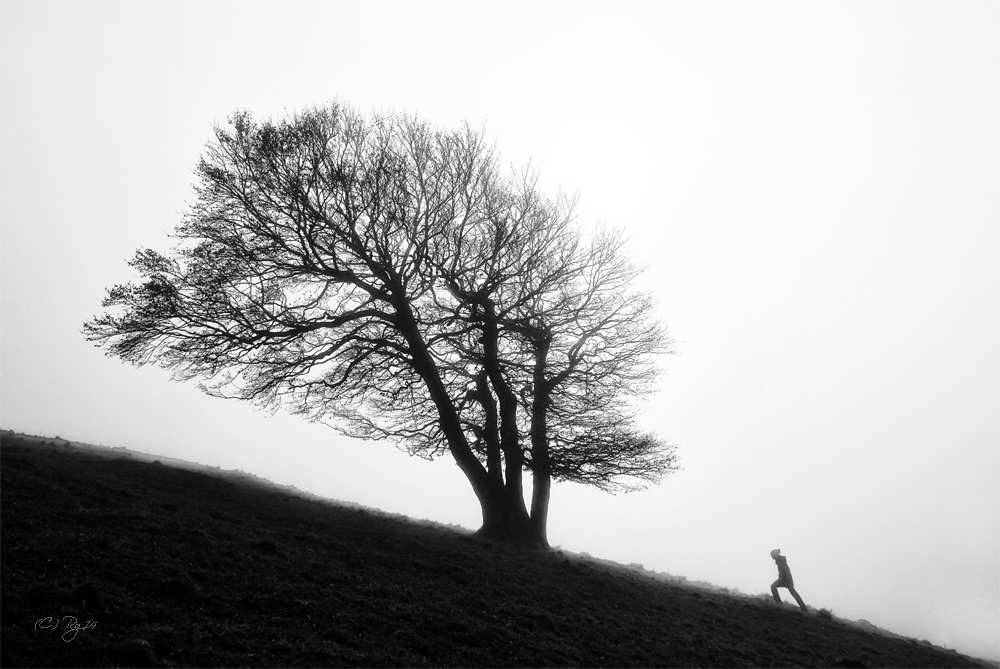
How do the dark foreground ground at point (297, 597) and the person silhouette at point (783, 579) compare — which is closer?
the dark foreground ground at point (297, 597)

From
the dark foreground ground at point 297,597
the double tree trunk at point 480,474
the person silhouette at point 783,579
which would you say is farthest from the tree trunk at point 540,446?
the person silhouette at point 783,579

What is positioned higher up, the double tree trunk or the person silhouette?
the double tree trunk

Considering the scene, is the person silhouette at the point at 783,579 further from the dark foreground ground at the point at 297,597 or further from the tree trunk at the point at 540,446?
the tree trunk at the point at 540,446

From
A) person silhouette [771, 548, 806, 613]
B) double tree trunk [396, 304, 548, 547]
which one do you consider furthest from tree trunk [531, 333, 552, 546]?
person silhouette [771, 548, 806, 613]

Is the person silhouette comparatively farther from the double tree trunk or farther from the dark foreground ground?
the double tree trunk

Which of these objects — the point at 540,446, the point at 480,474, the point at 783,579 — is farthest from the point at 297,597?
the point at 783,579

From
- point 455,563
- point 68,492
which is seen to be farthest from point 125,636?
point 455,563

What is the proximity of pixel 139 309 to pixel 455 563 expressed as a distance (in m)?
10.9

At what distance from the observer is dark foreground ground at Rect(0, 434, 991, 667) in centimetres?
695

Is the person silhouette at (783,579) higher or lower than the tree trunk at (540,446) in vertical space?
lower

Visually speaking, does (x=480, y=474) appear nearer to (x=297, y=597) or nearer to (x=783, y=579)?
(x=297, y=597)

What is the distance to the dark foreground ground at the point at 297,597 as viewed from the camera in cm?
695

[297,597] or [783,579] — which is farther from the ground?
[297,597]

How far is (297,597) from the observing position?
896cm
